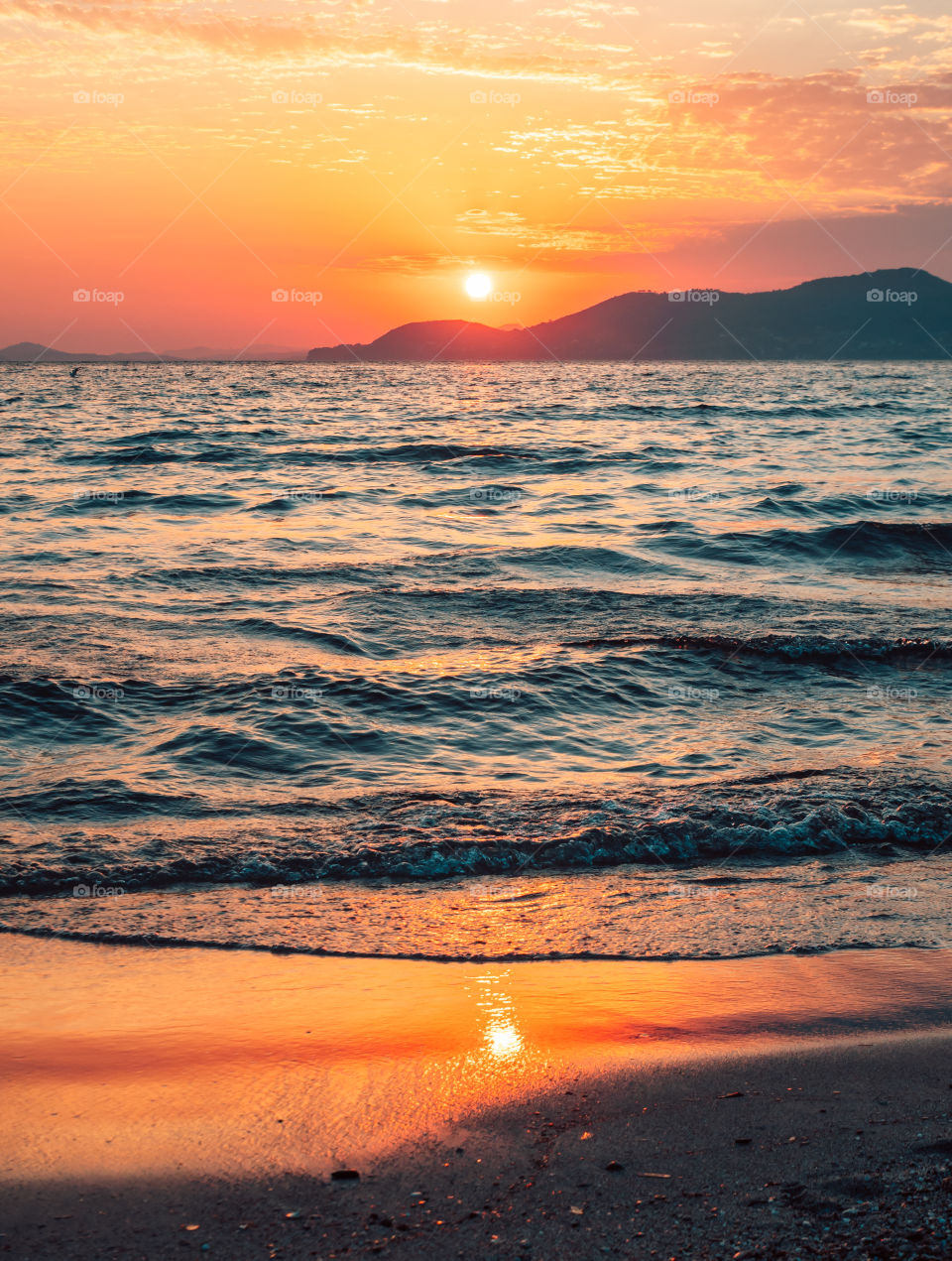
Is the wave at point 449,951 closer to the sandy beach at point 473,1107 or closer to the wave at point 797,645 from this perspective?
the sandy beach at point 473,1107

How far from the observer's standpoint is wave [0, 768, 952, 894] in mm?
5918

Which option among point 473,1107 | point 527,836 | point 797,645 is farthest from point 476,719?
point 473,1107

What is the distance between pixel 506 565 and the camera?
15000 mm

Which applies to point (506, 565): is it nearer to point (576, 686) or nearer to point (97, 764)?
point (576, 686)

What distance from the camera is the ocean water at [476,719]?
5500 mm

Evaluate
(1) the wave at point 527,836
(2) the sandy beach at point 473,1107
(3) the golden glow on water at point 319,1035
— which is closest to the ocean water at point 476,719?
(1) the wave at point 527,836

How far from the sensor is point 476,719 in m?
8.77

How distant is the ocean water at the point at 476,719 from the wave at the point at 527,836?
0.03m

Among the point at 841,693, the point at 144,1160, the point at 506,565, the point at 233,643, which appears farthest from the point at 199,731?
the point at 506,565

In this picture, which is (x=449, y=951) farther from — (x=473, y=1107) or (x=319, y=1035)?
(x=473, y=1107)

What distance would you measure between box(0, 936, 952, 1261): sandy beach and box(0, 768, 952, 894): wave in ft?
3.78

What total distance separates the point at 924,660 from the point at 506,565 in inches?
248

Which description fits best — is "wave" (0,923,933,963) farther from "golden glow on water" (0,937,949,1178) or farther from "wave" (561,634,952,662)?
"wave" (561,634,952,662)

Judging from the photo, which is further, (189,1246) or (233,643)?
(233,643)
